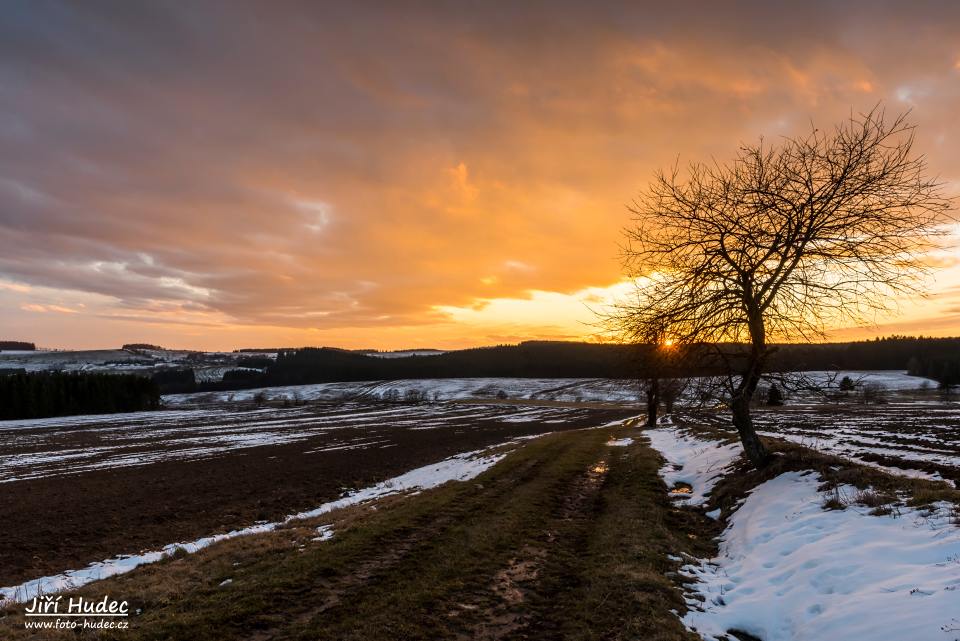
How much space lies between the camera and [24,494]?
2480 centimetres

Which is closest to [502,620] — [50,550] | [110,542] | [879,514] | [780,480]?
[879,514]

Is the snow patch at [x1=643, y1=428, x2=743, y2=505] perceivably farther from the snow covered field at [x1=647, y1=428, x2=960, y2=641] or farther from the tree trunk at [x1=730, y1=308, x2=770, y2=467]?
the snow covered field at [x1=647, y1=428, x2=960, y2=641]

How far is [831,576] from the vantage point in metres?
8.30

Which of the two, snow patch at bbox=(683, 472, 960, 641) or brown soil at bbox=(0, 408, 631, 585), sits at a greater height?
snow patch at bbox=(683, 472, 960, 641)

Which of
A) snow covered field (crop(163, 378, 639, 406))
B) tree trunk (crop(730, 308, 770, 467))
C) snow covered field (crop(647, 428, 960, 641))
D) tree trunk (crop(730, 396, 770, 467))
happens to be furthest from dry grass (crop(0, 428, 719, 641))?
snow covered field (crop(163, 378, 639, 406))

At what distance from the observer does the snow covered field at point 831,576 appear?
258 inches

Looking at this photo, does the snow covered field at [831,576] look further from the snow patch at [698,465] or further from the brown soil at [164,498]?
the brown soil at [164,498]

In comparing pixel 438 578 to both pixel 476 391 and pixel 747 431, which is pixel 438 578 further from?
pixel 476 391

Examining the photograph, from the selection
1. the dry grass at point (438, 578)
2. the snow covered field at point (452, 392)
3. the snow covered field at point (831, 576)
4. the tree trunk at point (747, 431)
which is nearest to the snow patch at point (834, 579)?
the snow covered field at point (831, 576)

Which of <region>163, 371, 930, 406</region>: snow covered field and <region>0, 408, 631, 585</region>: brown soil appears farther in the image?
<region>163, 371, 930, 406</region>: snow covered field

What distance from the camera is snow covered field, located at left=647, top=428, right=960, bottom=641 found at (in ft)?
21.5

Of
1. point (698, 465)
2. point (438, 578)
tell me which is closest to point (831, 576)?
point (438, 578)

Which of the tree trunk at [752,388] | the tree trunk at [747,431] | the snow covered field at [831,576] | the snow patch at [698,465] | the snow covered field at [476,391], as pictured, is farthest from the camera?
the snow covered field at [476,391]

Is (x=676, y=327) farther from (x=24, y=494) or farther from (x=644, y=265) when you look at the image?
(x=24, y=494)
